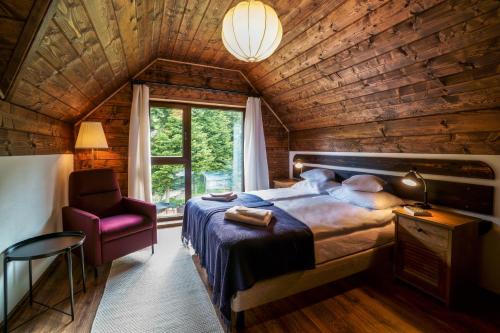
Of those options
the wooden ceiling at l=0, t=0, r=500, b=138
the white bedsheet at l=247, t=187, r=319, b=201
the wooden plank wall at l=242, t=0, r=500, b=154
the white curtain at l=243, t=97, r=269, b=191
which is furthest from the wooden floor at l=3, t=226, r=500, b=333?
A: the white curtain at l=243, t=97, r=269, b=191

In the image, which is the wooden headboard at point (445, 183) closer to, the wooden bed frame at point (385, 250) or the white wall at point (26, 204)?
the wooden bed frame at point (385, 250)

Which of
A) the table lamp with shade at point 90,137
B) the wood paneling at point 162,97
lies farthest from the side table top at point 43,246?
the wood paneling at point 162,97

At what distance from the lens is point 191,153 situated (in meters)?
3.99

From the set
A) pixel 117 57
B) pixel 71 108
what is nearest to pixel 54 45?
pixel 117 57

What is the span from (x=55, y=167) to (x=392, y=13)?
3.62 metres

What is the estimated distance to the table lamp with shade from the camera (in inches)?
113

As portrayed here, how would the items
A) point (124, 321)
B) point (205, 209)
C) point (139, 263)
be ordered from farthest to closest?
point (139, 263)
point (205, 209)
point (124, 321)

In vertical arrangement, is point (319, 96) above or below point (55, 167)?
above

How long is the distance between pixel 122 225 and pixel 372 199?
104 inches

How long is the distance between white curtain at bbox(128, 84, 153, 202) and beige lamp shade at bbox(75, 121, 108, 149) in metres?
0.47

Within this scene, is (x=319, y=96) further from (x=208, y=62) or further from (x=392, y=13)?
(x=208, y=62)

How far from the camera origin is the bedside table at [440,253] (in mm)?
1794

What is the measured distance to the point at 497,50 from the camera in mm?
1561

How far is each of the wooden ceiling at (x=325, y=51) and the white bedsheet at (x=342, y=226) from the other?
Result: 1199mm
